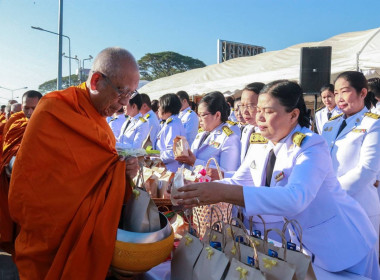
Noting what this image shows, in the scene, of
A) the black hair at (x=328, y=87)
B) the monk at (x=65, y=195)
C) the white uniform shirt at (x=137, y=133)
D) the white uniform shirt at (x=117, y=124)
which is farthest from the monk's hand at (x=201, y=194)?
the white uniform shirt at (x=117, y=124)

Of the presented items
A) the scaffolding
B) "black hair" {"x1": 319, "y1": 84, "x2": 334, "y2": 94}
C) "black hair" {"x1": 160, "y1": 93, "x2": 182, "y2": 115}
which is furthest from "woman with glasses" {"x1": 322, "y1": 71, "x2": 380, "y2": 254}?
the scaffolding

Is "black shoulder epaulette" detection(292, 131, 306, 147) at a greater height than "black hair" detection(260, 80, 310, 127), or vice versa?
"black hair" detection(260, 80, 310, 127)

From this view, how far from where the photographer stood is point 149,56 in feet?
147

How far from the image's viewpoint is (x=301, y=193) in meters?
1.65

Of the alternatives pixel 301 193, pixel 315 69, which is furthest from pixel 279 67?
pixel 301 193

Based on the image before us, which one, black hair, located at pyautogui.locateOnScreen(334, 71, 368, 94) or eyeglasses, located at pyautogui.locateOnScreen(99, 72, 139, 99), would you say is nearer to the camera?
eyeglasses, located at pyautogui.locateOnScreen(99, 72, 139, 99)

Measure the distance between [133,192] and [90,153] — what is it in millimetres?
278

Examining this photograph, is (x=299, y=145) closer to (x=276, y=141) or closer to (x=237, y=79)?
(x=276, y=141)

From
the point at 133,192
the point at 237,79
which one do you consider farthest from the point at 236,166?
the point at 237,79

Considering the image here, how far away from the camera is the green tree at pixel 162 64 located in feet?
147

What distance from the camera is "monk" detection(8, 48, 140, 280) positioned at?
1586 millimetres

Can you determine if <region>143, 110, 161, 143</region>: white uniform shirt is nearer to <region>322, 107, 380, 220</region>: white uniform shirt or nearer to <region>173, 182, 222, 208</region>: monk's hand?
<region>322, 107, 380, 220</region>: white uniform shirt

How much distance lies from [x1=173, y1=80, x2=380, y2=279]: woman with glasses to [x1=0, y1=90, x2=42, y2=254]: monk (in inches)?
101

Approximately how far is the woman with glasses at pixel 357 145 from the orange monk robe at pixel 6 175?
3100 millimetres
